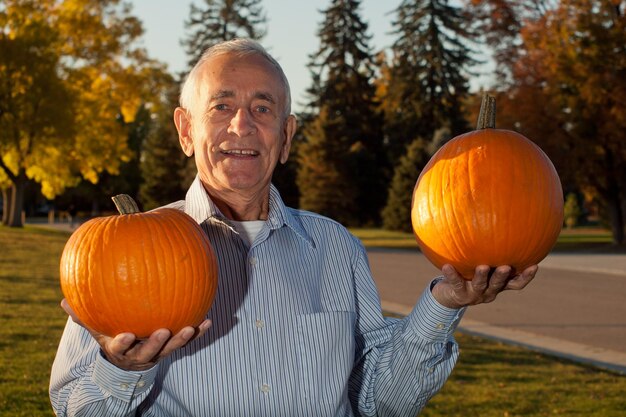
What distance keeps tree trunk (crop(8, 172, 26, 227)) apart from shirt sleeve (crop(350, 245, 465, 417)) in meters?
33.7

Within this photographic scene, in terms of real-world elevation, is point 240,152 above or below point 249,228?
above

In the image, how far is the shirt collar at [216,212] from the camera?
2721 millimetres

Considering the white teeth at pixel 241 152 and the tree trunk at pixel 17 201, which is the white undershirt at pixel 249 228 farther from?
the tree trunk at pixel 17 201

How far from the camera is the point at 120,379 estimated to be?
2211 millimetres

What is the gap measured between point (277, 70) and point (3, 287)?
11.2 meters

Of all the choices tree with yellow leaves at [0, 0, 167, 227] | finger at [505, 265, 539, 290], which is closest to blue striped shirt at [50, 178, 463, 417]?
finger at [505, 265, 539, 290]

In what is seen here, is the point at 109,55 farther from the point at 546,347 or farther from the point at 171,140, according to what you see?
the point at 546,347

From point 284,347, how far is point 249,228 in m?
0.51

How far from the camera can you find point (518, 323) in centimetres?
1007

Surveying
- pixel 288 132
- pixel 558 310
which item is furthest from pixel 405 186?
pixel 288 132

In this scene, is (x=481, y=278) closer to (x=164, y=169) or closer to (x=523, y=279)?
(x=523, y=279)

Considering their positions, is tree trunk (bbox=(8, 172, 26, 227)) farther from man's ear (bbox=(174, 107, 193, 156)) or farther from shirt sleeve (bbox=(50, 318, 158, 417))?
shirt sleeve (bbox=(50, 318, 158, 417))

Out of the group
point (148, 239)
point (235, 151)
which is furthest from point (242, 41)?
point (148, 239)

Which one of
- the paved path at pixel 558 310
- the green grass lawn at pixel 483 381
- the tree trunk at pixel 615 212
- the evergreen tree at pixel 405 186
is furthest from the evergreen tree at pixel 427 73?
the green grass lawn at pixel 483 381
